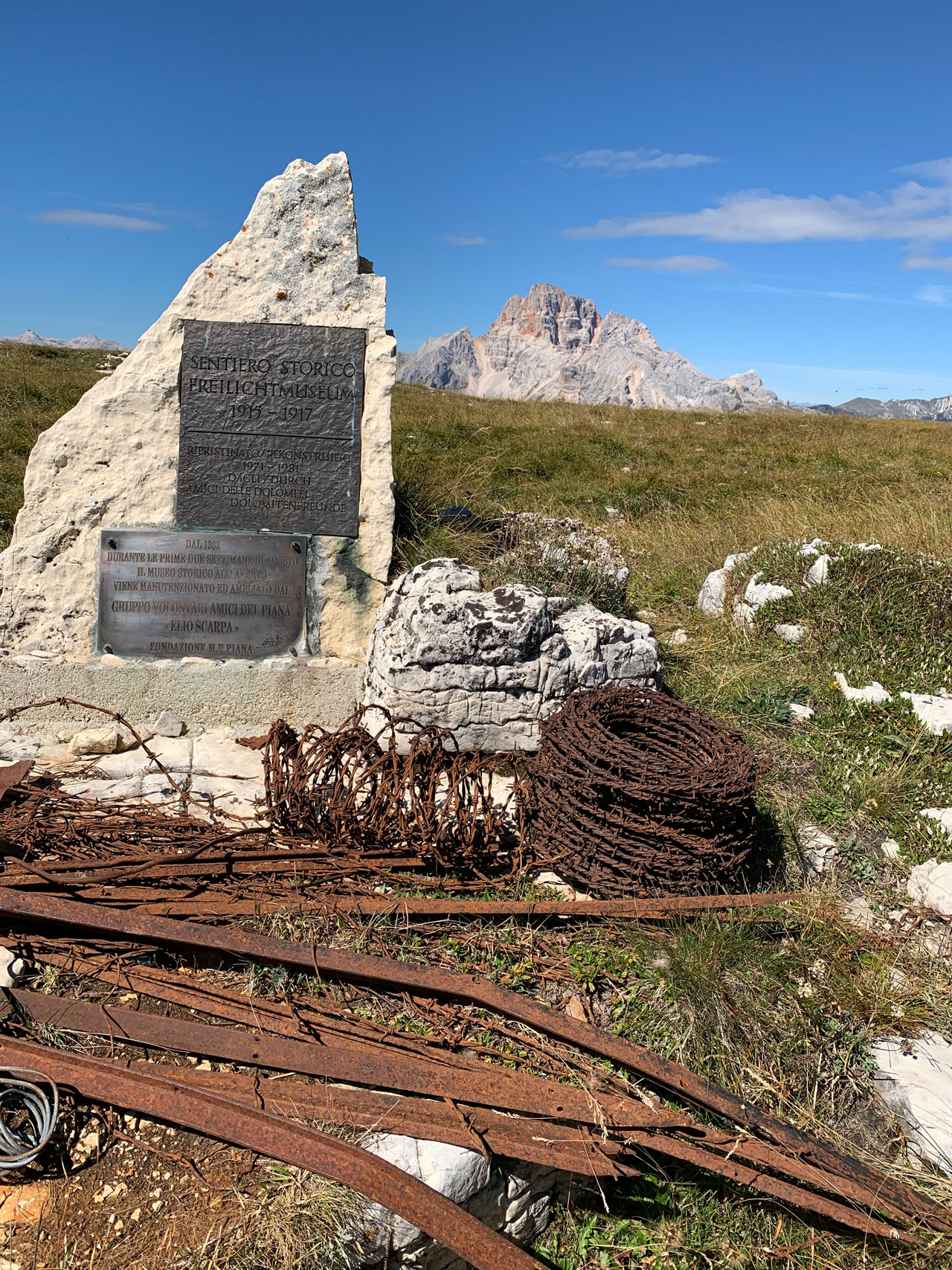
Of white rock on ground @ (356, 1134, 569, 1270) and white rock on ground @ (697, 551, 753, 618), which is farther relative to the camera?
white rock on ground @ (697, 551, 753, 618)

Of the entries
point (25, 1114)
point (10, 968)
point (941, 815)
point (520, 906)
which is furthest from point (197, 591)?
point (941, 815)

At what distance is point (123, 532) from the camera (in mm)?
5371

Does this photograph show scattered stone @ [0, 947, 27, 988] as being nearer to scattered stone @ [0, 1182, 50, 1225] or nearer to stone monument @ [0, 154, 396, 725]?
scattered stone @ [0, 1182, 50, 1225]

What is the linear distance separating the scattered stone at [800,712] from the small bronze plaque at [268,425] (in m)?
3.06

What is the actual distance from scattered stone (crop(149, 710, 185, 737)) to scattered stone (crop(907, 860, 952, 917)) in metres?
4.14

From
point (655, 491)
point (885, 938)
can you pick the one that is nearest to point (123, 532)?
point (885, 938)

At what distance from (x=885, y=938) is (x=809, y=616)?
3.32 metres

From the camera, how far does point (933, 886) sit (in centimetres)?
422

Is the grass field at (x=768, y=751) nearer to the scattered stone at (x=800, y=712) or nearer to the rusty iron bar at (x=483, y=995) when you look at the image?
the scattered stone at (x=800, y=712)

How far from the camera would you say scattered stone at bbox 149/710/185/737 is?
17.7 ft

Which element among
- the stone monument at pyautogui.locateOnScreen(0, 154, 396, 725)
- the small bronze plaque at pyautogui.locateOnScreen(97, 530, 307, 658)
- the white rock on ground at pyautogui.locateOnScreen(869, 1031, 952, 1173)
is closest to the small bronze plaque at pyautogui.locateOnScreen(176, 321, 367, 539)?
the stone monument at pyautogui.locateOnScreen(0, 154, 396, 725)

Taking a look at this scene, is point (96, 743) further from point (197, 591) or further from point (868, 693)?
point (868, 693)

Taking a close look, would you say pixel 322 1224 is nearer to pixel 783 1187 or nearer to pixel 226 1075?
pixel 226 1075

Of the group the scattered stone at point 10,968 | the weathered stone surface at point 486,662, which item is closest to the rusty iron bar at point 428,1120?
the scattered stone at point 10,968
